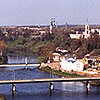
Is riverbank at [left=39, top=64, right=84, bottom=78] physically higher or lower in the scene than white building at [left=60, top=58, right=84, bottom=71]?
lower

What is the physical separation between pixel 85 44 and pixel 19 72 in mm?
6014

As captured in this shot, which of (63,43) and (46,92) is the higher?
(63,43)

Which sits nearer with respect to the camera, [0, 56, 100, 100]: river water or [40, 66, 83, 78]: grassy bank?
[0, 56, 100, 100]: river water

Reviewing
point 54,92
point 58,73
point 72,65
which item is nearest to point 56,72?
point 58,73

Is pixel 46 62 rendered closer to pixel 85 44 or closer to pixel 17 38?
pixel 85 44

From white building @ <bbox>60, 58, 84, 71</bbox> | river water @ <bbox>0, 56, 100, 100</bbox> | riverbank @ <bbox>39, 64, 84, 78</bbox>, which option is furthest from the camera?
white building @ <bbox>60, 58, 84, 71</bbox>

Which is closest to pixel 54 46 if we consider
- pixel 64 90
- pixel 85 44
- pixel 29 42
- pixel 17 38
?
pixel 85 44

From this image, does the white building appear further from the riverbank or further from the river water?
the river water

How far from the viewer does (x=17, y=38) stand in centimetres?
2653

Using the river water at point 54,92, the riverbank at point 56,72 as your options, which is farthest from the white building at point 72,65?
the river water at point 54,92

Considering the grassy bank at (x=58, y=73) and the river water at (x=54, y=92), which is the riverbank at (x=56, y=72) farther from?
the river water at (x=54, y=92)

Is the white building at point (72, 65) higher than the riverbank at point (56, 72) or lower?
higher

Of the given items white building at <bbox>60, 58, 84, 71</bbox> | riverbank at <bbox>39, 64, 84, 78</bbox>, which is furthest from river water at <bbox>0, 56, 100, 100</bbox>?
white building at <bbox>60, 58, 84, 71</bbox>

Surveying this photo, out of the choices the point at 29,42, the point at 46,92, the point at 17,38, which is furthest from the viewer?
the point at 17,38
